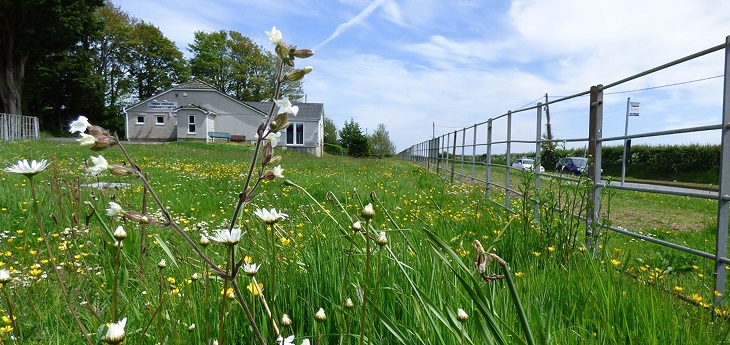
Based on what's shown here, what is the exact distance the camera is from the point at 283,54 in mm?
1142

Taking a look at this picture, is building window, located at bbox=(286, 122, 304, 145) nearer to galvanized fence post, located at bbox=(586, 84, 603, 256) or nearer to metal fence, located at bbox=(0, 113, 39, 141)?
metal fence, located at bbox=(0, 113, 39, 141)

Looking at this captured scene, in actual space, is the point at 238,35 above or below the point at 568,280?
above

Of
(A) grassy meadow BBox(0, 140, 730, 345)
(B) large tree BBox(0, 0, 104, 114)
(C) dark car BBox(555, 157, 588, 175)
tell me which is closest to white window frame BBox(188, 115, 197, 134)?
(B) large tree BBox(0, 0, 104, 114)

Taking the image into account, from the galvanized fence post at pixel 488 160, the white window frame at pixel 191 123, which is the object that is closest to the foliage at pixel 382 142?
the white window frame at pixel 191 123

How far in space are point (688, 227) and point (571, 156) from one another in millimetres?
3459

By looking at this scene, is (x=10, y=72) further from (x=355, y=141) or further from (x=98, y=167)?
(x=98, y=167)

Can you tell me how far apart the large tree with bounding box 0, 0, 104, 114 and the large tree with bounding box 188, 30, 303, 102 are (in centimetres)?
2584

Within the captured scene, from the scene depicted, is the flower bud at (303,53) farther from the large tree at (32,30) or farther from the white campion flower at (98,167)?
the large tree at (32,30)

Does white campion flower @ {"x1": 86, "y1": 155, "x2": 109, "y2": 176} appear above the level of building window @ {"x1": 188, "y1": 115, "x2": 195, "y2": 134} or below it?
below

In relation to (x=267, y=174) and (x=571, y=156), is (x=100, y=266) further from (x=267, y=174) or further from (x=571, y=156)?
(x=571, y=156)

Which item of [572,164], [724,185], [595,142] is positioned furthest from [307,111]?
[724,185]

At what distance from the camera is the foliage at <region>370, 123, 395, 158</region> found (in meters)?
61.5

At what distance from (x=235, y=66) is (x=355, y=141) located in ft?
69.2

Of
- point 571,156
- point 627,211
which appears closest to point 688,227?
point 627,211
